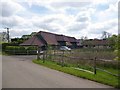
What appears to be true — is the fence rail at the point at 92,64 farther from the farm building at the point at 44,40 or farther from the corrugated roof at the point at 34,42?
the farm building at the point at 44,40

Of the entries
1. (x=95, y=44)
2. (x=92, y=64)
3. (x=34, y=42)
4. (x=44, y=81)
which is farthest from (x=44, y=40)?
(x=44, y=81)

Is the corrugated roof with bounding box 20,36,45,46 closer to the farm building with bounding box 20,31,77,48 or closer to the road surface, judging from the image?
the farm building with bounding box 20,31,77,48

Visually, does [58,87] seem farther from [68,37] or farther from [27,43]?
[68,37]

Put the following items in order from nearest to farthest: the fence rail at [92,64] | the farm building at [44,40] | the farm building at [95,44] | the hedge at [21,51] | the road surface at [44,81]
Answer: the road surface at [44,81] → the fence rail at [92,64] → the hedge at [21,51] → the farm building at [44,40] → the farm building at [95,44]

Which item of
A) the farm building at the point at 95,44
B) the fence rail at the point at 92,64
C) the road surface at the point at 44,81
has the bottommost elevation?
the road surface at the point at 44,81

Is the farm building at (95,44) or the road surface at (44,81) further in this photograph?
the farm building at (95,44)

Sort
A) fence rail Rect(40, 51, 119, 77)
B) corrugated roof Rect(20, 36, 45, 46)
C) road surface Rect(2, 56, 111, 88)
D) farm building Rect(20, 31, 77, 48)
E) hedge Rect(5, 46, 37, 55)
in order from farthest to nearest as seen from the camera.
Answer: farm building Rect(20, 31, 77, 48) → corrugated roof Rect(20, 36, 45, 46) → hedge Rect(5, 46, 37, 55) → fence rail Rect(40, 51, 119, 77) → road surface Rect(2, 56, 111, 88)

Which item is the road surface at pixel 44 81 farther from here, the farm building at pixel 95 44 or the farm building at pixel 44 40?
the farm building at pixel 95 44

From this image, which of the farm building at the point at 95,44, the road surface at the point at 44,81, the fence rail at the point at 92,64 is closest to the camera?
the road surface at the point at 44,81

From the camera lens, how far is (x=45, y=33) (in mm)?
79688

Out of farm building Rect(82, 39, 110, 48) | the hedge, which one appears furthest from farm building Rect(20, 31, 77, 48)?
the hedge

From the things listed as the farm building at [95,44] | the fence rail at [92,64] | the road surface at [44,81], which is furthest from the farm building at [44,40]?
the road surface at [44,81]

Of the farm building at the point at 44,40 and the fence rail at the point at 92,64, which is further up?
the farm building at the point at 44,40

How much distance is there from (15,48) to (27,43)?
→ 19470mm
